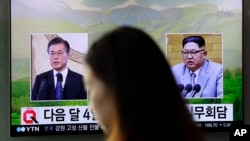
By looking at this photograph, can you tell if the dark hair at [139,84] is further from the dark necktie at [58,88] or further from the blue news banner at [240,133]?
the dark necktie at [58,88]

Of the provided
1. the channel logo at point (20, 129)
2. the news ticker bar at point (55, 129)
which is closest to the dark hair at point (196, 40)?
the news ticker bar at point (55, 129)

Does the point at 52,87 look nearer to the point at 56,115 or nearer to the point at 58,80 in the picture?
the point at 58,80

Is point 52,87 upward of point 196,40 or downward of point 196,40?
downward

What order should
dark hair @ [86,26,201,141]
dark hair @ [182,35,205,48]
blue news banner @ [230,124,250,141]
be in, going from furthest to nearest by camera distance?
1. dark hair @ [182,35,205,48]
2. blue news banner @ [230,124,250,141]
3. dark hair @ [86,26,201,141]

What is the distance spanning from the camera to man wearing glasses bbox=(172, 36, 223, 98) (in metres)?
3.26

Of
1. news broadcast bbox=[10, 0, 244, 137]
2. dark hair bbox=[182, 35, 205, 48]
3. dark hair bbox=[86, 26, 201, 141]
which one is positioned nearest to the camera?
dark hair bbox=[86, 26, 201, 141]

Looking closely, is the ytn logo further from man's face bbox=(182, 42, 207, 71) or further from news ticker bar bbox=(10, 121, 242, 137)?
man's face bbox=(182, 42, 207, 71)

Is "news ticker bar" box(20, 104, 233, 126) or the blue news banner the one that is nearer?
the blue news banner

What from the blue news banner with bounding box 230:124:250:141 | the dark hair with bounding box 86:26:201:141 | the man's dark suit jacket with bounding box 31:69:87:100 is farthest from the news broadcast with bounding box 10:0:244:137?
the dark hair with bounding box 86:26:201:141

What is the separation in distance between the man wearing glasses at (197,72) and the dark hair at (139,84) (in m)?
2.54

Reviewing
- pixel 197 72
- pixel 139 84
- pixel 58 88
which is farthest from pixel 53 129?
pixel 139 84

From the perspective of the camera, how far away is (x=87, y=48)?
3.11m

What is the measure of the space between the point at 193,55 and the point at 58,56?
99 centimetres

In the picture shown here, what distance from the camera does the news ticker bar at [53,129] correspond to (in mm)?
3160
